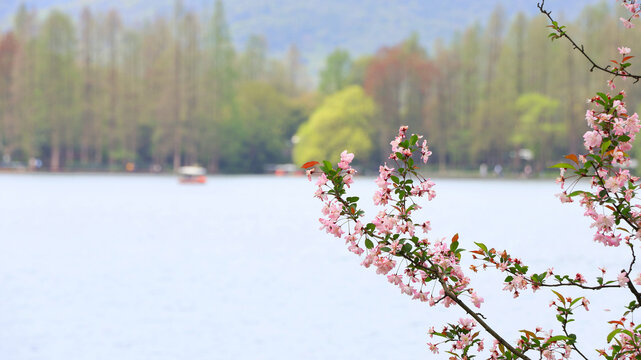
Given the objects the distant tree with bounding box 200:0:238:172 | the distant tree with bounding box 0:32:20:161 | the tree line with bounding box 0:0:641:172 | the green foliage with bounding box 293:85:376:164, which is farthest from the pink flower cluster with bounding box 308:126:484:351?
the distant tree with bounding box 200:0:238:172

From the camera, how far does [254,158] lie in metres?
94.4

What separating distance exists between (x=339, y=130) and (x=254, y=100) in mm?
15693

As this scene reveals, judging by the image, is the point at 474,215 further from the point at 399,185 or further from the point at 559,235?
the point at 399,185

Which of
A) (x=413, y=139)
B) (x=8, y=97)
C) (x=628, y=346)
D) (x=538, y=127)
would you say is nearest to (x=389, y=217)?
(x=413, y=139)

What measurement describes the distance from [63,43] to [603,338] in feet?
268

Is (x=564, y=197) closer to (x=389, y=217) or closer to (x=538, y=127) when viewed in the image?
(x=389, y=217)

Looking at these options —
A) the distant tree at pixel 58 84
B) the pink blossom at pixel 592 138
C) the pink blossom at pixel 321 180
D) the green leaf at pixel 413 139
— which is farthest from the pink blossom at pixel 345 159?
the distant tree at pixel 58 84

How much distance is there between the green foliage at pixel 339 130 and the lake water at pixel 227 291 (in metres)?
44.2

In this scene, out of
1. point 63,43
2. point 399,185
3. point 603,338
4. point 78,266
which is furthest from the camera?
Answer: point 63,43

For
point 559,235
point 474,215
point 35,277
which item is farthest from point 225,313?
point 474,215

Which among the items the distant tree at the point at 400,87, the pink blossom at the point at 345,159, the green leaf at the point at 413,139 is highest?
→ the distant tree at the point at 400,87

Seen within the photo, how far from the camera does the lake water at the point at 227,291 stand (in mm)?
12484

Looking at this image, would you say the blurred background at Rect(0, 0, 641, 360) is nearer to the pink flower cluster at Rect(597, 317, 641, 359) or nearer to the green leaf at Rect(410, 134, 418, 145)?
the pink flower cluster at Rect(597, 317, 641, 359)

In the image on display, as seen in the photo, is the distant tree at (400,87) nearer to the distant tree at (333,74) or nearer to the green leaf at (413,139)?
the distant tree at (333,74)
